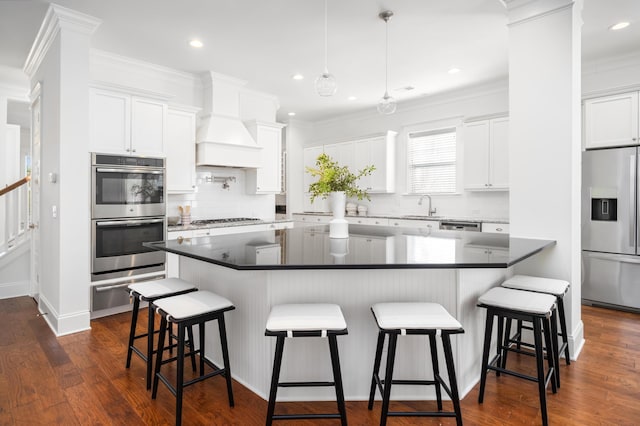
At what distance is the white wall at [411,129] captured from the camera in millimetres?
5391

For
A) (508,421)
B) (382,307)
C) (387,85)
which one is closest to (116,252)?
(382,307)

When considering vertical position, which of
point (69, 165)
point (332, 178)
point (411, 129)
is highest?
point (411, 129)

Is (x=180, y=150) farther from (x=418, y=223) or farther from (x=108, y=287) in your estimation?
(x=418, y=223)

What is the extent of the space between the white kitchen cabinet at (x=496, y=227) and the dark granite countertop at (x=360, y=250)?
1.87m

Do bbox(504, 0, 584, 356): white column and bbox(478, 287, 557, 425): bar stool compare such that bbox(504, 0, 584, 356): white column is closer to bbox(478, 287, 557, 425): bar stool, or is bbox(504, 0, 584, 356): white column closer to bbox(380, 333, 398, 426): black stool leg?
bbox(478, 287, 557, 425): bar stool

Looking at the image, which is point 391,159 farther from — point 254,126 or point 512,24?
point 512,24

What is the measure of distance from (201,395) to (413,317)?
4.71 feet

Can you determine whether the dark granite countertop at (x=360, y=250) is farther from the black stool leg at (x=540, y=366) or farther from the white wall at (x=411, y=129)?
the white wall at (x=411, y=129)

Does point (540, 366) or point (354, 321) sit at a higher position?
point (354, 321)

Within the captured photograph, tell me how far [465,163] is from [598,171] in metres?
1.70

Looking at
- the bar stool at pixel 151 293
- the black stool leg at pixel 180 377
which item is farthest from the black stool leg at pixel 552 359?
the bar stool at pixel 151 293

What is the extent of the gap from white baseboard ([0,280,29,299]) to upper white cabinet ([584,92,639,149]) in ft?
23.4

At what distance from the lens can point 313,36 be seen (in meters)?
3.79

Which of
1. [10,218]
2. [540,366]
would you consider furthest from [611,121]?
[10,218]
